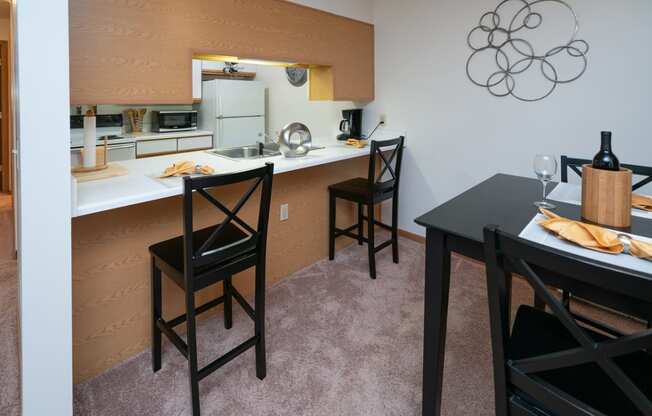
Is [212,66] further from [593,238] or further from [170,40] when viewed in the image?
[593,238]

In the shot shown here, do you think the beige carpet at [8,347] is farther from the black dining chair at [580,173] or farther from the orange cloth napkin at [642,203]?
the orange cloth napkin at [642,203]

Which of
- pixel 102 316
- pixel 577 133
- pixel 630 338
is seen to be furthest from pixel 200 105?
pixel 630 338

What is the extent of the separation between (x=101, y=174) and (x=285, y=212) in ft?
3.83

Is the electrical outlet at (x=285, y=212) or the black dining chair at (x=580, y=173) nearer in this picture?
the black dining chair at (x=580, y=173)

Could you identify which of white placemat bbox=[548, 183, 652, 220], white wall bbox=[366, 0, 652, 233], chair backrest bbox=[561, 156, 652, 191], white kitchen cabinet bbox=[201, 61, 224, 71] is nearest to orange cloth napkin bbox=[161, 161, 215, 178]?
white placemat bbox=[548, 183, 652, 220]

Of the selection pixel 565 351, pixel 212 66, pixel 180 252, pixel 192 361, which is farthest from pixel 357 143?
pixel 212 66

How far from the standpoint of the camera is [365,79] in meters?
3.33

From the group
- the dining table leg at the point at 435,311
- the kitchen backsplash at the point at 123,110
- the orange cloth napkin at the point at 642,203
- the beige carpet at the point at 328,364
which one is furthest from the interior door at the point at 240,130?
the orange cloth napkin at the point at 642,203

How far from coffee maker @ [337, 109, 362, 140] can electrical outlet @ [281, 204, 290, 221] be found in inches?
40.8

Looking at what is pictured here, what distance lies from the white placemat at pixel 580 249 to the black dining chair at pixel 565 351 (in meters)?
0.08

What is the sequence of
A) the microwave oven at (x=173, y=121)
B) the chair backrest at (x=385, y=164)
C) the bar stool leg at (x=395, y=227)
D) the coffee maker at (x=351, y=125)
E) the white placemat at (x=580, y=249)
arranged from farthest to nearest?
the microwave oven at (x=173, y=121), the coffee maker at (x=351, y=125), the bar stool leg at (x=395, y=227), the chair backrest at (x=385, y=164), the white placemat at (x=580, y=249)

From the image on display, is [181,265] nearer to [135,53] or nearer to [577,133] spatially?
[135,53]

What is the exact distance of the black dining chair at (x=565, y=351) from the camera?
778mm

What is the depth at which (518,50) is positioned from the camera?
101 inches
